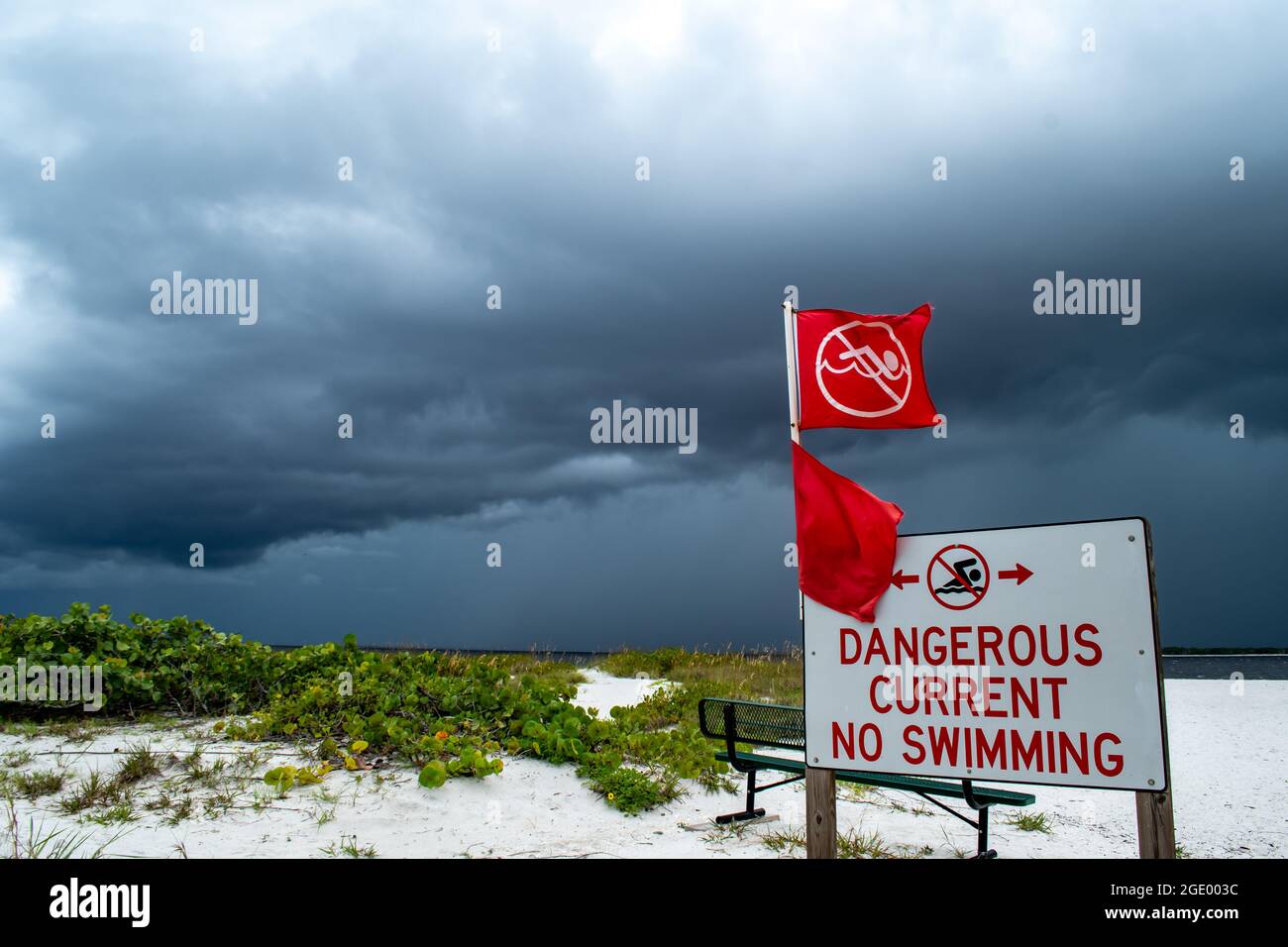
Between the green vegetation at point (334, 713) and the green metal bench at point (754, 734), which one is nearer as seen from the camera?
the green metal bench at point (754, 734)

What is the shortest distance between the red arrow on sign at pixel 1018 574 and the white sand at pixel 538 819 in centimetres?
257

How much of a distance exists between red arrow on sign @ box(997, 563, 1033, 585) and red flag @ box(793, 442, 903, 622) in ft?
2.00

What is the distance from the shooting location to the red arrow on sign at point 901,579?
478 centimetres

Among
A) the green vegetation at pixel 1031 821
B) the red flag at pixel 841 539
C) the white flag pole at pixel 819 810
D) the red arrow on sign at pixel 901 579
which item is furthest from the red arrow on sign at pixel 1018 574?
the green vegetation at pixel 1031 821

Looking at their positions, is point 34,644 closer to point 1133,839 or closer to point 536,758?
point 536,758

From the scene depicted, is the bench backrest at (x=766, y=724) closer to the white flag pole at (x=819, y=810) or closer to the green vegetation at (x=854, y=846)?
the green vegetation at (x=854, y=846)

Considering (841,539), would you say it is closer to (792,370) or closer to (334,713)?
(792,370)

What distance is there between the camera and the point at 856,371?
5379 millimetres

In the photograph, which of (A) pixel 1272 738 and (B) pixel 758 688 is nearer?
(A) pixel 1272 738

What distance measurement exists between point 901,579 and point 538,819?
3488mm

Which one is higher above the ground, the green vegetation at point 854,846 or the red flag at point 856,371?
the red flag at point 856,371

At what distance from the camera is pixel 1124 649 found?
4344 mm

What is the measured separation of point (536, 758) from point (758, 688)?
247 inches
